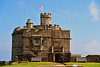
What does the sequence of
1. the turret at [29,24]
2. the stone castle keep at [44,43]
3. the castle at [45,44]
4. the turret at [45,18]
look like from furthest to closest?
the turret at [45,18], the turret at [29,24], the stone castle keep at [44,43], the castle at [45,44]

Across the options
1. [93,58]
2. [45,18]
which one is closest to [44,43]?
[45,18]

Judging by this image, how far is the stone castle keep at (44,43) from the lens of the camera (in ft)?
174

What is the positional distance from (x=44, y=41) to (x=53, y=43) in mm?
3231

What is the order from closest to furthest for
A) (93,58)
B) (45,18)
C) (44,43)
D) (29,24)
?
1. (93,58)
2. (44,43)
3. (29,24)
4. (45,18)

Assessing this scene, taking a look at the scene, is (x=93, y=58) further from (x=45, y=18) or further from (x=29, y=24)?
(x=29, y=24)

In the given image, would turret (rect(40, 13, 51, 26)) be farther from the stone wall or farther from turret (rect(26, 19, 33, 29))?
the stone wall

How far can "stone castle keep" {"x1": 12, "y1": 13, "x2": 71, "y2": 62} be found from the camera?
53.1 m

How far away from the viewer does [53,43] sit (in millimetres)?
57500

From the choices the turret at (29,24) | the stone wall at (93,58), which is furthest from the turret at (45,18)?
the stone wall at (93,58)

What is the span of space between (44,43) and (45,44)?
355 mm

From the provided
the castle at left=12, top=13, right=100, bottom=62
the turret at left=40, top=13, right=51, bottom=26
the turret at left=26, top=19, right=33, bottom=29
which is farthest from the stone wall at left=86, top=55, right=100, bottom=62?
the turret at left=26, top=19, right=33, bottom=29

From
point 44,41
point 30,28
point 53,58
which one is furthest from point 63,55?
point 30,28

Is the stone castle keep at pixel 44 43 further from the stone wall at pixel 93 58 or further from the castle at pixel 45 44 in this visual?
the stone wall at pixel 93 58

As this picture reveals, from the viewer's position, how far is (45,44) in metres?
55.2
